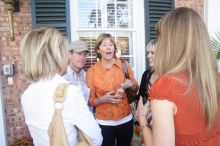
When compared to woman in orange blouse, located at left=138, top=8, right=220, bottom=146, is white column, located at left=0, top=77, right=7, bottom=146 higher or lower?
lower

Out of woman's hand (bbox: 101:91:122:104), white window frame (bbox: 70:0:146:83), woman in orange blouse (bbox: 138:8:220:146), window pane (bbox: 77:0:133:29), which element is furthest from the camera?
white window frame (bbox: 70:0:146:83)

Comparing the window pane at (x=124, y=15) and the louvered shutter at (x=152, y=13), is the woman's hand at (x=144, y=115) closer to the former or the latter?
the louvered shutter at (x=152, y=13)

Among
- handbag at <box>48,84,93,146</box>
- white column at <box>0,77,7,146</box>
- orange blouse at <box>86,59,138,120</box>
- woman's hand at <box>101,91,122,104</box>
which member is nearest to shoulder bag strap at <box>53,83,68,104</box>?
handbag at <box>48,84,93,146</box>

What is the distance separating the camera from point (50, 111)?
58.8 inches

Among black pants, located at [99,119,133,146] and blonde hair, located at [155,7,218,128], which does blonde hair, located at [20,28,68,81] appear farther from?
black pants, located at [99,119,133,146]

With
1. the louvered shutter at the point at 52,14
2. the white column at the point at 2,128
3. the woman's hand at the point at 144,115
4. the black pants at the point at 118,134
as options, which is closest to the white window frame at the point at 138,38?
the louvered shutter at the point at 52,14

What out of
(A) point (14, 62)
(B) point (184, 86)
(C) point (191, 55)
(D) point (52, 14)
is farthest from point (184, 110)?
(A) point (14, 62)

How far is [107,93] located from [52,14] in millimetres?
1634

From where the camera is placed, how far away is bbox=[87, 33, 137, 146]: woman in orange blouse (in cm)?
297

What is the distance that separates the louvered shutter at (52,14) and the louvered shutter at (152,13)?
52.5 inches

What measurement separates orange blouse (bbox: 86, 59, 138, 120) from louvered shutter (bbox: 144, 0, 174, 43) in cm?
146

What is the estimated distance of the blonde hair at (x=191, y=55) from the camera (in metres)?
1.29

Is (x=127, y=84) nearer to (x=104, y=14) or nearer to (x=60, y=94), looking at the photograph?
(x=60, y=94)

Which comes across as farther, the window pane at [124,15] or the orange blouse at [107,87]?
the window pane at [124,15]
